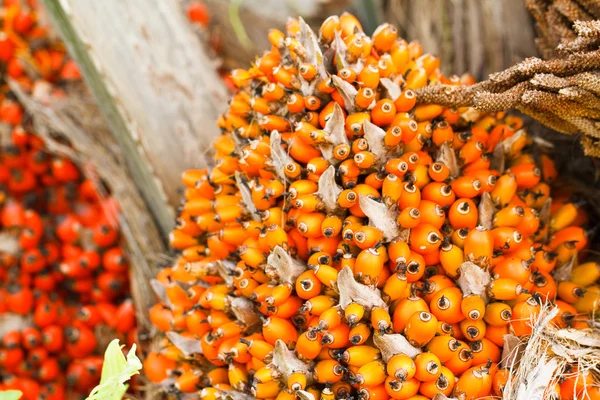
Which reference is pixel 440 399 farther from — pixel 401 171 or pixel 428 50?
pixel 428 50

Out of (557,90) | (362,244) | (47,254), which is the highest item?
(557,90)

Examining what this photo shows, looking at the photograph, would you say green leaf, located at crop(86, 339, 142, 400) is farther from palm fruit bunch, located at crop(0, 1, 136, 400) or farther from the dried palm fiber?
palm fruit bunch, located at crop(0, 1, 136, 400)

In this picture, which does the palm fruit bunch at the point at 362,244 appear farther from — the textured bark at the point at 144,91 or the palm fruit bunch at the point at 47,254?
the palm fruit bunch at the point at 47,254

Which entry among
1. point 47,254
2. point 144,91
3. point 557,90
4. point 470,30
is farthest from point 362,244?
point 47,254

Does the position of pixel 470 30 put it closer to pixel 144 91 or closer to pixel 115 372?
pixel 144 91

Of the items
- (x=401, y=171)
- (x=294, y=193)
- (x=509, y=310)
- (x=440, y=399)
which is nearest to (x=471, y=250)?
(x=509, y=310)
